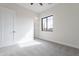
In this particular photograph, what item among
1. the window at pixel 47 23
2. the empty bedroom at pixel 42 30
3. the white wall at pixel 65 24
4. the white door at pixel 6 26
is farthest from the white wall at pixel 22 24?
the white wall at pixel 65 24

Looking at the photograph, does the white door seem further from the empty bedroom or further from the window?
the window

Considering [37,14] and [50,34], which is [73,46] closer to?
[50,34]

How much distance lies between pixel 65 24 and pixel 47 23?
6.46 ft

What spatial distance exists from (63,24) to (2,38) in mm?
3696

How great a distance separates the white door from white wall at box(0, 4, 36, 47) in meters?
0.56

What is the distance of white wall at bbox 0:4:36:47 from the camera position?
508 centimetres

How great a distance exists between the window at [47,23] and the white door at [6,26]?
110 inches

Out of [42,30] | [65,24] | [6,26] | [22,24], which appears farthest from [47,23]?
[6,26]

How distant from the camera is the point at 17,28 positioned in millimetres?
5113

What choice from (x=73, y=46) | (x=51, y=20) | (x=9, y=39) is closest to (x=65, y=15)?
(x=51, y=20)

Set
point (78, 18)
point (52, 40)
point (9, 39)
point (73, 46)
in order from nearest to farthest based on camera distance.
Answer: point (78, 18) → point (73, 46) → point (9, 39) → point (52, 40)

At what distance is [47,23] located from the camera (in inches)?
246

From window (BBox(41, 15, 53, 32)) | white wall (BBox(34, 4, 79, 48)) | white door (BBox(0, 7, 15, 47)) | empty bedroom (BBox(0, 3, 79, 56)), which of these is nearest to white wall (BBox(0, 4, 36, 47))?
empty bedroom (BBox(0, 3, 79, 56))

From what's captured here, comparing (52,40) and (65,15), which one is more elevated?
(65,15)
